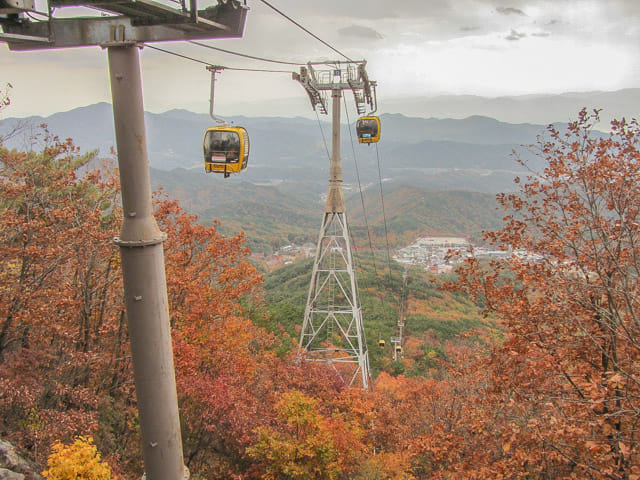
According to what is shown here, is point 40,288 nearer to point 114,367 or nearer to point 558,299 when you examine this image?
point 114,367

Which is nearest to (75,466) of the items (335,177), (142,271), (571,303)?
(142,271)

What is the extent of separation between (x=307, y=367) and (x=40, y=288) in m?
9.90

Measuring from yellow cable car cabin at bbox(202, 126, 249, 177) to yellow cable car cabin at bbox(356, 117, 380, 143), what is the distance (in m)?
8.53

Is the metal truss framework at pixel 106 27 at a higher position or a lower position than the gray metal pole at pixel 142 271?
higher

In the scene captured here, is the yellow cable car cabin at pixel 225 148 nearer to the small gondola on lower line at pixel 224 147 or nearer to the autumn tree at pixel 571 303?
the small gondola on lower line at pixel 224 147

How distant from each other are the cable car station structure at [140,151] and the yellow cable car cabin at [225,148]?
17.0 ft

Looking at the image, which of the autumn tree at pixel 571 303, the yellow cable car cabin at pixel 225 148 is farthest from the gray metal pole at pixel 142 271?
the yellow cable car cabin at pixel 225 148

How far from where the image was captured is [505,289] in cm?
819

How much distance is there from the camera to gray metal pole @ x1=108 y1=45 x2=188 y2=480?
9.81 ft

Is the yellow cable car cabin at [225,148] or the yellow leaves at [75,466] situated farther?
the yellow cable car cabin at [225,148]

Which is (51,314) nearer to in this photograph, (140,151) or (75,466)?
(75,466)

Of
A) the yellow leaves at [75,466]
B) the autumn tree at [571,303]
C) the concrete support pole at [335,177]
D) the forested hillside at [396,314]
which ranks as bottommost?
the forested hillside at [396,314]

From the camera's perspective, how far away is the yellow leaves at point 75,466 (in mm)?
6762

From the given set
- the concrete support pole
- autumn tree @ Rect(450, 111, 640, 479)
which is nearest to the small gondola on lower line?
autumn tree @ Rect(450, 111, 640, 479)
